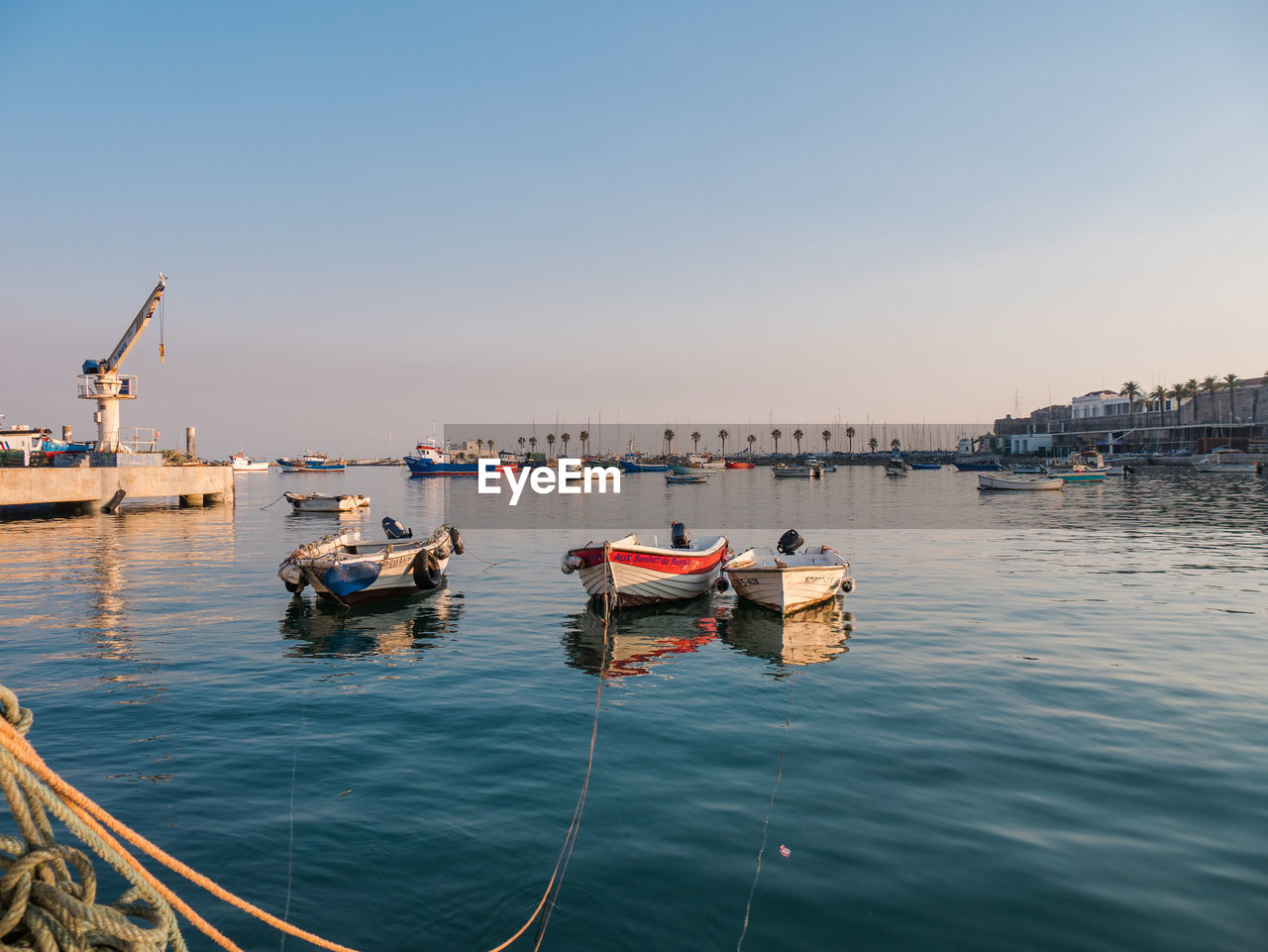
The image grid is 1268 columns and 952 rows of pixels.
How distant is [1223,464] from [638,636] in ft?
496

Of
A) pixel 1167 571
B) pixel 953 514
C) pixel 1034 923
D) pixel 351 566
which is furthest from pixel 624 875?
pixel 953 514

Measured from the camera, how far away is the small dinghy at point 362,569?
1037 inches

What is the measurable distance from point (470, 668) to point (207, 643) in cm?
849

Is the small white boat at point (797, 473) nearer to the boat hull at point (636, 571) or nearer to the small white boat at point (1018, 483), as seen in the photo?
the small white boat at point (1018, 483)

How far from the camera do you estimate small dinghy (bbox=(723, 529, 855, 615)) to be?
79.1 feet

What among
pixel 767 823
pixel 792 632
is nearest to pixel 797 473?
pixel 792 632

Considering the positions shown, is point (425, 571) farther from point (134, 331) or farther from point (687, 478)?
point (687, 478)

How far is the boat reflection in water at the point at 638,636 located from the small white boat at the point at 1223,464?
456 feet

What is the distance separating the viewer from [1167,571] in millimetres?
33000

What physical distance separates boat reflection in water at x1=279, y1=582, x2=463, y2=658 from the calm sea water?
0.64 feet

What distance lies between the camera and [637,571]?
25844mm

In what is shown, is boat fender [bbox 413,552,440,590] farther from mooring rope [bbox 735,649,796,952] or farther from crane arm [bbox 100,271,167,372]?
crane arm [bbox 100,271,167,372]

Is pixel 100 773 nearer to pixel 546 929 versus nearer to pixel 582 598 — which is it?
pixel 546 929

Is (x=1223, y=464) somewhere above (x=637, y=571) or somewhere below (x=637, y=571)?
above
